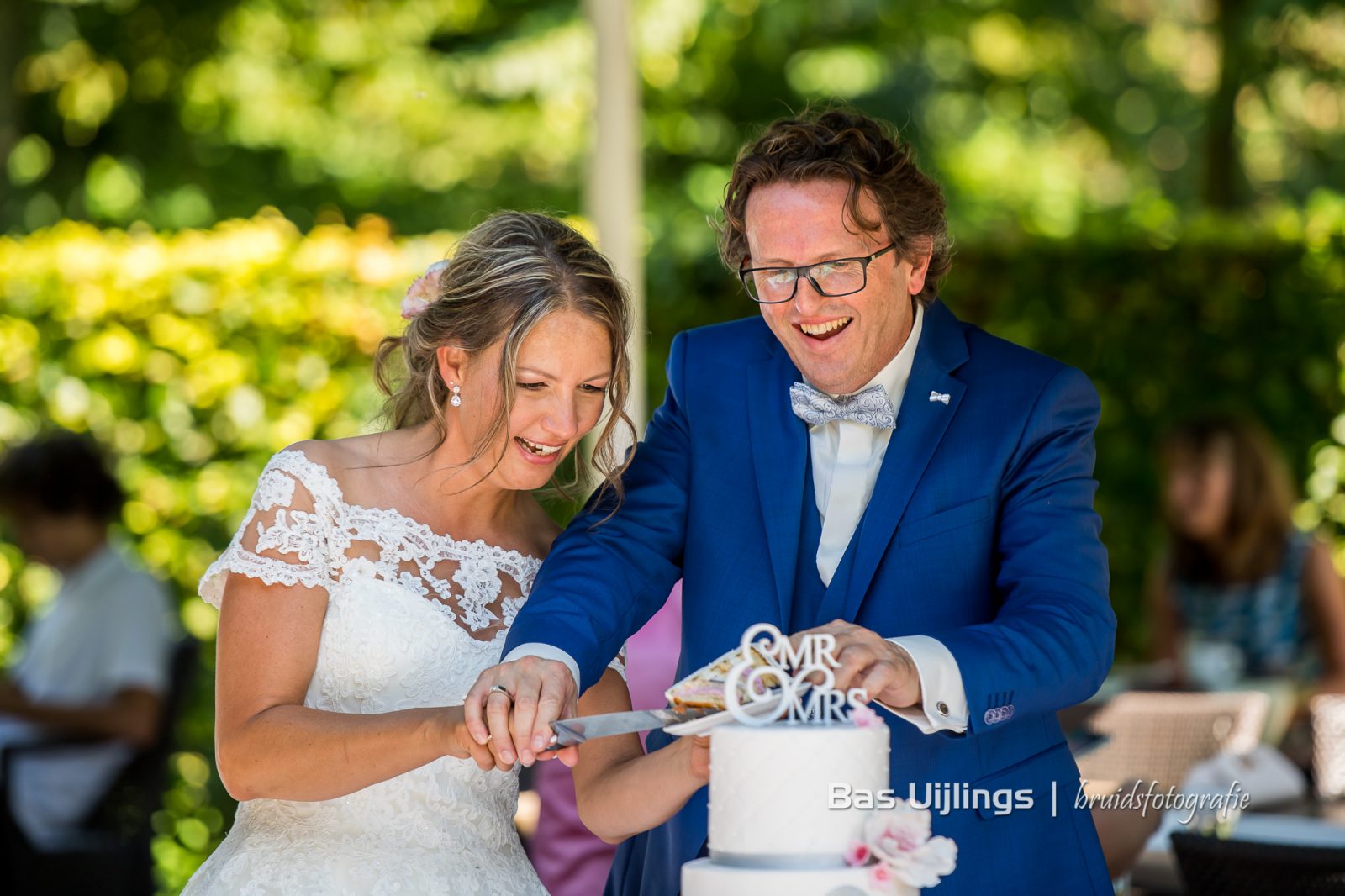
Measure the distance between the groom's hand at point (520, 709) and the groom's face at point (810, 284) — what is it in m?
0.66

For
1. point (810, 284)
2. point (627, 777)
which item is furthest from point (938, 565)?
point (627, 777)

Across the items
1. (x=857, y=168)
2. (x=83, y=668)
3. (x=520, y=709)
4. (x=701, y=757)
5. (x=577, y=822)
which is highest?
(x=857, y=168)

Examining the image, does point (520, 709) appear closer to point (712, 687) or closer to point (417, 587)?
point (712, 687)

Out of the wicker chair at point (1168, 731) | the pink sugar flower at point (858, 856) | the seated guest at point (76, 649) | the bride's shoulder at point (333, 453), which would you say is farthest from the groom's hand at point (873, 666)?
the seated guest at point (76, 649)

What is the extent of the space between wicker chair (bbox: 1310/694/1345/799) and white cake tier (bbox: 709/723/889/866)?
11.6ft

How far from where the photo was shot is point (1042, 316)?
646 cm

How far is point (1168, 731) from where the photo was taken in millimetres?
4766

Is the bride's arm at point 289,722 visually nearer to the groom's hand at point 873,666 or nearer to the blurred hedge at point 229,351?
the groom's hand at point 873,666

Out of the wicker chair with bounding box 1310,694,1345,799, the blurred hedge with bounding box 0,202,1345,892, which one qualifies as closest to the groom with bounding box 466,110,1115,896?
the wicker chair with bounding box 1310,694,1345,799

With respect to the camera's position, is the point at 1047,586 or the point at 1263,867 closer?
the point at 1047,586

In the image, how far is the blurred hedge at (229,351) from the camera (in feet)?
20.1

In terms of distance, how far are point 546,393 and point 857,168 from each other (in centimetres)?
60

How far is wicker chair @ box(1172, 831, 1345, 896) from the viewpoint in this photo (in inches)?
112

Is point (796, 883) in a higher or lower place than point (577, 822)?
higher
